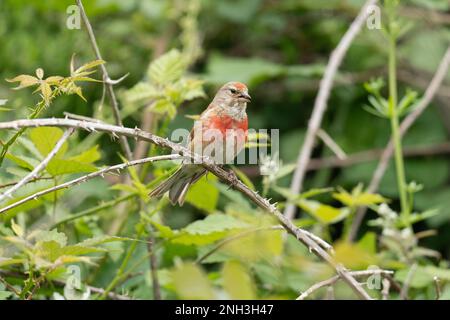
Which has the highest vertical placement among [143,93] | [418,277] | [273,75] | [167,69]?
[273,75]

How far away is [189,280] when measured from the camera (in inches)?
44.0

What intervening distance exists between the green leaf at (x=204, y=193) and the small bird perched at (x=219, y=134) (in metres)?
0.05

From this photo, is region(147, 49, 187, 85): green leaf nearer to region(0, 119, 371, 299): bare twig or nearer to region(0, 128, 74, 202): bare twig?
region(0, 119, 371, 299): bare twig

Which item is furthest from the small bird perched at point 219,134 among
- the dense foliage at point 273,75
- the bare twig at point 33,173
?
the bare twig at point 33,173

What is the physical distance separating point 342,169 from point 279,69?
84 cm

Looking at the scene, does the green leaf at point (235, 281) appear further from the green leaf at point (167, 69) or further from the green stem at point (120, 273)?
the green leaf at point (167, 69)

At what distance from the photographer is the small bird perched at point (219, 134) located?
3029mm

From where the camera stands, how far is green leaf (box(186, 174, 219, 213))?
3.16 m

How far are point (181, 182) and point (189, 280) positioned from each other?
1895mm

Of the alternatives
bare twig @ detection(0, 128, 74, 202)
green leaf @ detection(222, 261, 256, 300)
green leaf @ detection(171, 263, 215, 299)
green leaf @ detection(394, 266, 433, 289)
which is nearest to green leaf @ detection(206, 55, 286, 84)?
green leaf @ detection(394, 266, 433, 289)

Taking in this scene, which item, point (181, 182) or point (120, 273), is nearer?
point (120, 273)

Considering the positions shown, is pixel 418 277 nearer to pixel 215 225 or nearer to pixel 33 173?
pixel 215 225

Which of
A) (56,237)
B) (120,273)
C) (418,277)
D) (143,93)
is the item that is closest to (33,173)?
(56,237)
